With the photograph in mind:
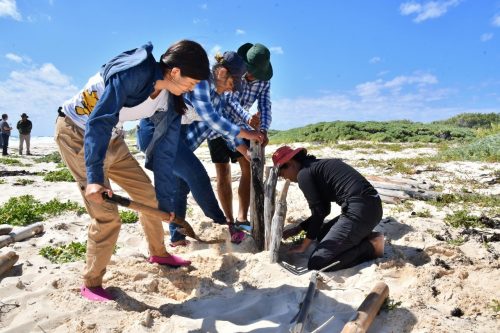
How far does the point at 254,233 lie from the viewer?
491 centimetres

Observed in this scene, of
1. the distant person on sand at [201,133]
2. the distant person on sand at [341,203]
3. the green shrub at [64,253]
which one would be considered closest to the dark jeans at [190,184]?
the distant person on sand at [201,133]

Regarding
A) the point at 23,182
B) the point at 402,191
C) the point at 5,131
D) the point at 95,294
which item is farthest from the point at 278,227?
the point at 5,131

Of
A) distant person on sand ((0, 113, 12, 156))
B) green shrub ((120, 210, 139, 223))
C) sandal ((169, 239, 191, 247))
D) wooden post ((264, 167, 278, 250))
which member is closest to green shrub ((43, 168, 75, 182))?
green shrub ((120, 210, 139, 223))

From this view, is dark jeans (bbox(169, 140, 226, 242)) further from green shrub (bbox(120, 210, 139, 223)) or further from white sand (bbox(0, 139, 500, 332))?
green shrub (bbox(120, 210, 139, 223))

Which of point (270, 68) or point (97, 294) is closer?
point (97, 294)

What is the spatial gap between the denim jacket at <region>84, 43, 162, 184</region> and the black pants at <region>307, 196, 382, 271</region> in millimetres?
2306

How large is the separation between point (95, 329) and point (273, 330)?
1292 millimetres

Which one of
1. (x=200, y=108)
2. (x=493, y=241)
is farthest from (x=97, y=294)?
(x=493, y=241)

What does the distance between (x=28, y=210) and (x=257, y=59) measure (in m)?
4.15

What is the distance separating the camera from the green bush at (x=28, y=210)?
18.8ft

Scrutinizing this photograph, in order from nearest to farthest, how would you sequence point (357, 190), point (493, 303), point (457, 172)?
point (493, 303)
point (357, 190)
point (457, 172)

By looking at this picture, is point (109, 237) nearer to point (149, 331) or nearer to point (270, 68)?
point (149, 331)

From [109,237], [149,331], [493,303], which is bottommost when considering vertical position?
[149,331]

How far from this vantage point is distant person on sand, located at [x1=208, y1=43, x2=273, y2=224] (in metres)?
4.96
